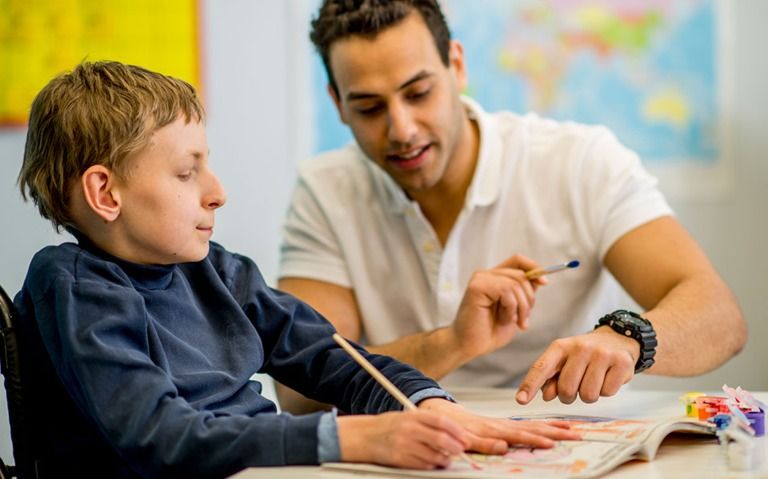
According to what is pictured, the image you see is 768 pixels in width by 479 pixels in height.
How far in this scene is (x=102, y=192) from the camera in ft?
3.72

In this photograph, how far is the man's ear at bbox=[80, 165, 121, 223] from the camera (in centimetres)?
112

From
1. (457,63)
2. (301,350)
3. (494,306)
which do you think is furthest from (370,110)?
(301,350)

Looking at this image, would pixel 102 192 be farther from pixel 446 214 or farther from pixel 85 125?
pixel 446 214

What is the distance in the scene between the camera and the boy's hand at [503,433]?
99cm

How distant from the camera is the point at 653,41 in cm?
276

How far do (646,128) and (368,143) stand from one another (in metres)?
1.18

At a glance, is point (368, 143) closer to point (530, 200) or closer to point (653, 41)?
point (530, 200)

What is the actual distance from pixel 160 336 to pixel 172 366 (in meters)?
0.04

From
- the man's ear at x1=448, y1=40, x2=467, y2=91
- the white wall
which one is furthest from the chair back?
the white wall

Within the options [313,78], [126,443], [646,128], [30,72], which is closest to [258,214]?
[313,78]

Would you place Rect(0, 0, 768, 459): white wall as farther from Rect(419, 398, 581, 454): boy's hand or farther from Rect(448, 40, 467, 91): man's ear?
Rect(419, 398, 581, 454): boy's hand

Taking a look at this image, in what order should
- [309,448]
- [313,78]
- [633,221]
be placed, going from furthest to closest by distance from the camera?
[313,78] → [633,221] → [309,448]

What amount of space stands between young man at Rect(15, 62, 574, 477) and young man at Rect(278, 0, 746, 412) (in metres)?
0.45

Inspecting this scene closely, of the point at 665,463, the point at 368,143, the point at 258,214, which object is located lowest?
the point at 258,214
